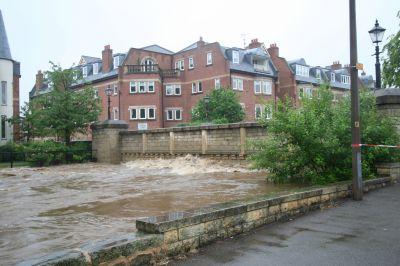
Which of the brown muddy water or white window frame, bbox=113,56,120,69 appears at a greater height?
white window frame, bbox=113,56,120,69

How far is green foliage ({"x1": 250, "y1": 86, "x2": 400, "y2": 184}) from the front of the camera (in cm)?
1078

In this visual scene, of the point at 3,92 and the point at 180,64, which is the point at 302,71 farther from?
the point at 3,92

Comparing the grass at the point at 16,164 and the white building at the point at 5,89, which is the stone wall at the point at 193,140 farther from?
the white building at the point at 5,89

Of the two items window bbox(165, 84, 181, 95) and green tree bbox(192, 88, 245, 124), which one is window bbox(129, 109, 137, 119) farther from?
green tree bbox(192, 88, 245, 124)

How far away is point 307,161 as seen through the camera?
11125 mm

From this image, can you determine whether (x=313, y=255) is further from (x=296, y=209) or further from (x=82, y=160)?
(x=82, y=160)

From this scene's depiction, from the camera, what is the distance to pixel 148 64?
51.7 meters

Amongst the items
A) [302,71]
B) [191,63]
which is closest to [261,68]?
[191,63]

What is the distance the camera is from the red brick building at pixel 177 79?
49188 mm

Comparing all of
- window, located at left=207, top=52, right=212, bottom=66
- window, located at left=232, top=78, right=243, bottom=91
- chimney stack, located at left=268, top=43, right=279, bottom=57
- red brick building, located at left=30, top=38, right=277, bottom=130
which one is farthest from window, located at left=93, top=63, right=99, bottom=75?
chimney stack, located at left=268, top=43, right=279, bottom=57

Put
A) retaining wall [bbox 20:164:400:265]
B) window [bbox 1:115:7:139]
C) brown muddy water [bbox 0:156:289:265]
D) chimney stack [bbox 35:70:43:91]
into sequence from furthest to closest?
chimney stack [bbox 35:70:43:91] < window [bbox 1:115:7:139] < brown muddy water [bbox 0:156:289:265] < retaining wall [bbox 20:164:400:265]

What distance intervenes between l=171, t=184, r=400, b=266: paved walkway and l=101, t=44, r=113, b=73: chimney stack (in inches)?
2039

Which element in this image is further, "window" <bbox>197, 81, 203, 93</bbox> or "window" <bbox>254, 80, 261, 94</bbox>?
"window" <bbox>254, 80, 261, 94</bbox>

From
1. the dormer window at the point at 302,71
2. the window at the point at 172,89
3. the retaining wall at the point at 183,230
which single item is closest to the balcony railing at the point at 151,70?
the window at the point at 172,89
